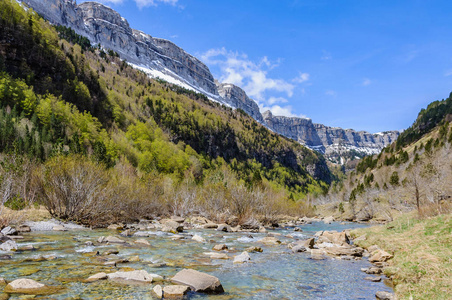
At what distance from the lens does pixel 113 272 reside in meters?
10.6

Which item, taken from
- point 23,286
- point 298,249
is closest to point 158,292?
point 23,286

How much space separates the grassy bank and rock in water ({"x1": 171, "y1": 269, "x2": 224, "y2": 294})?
6.49 m

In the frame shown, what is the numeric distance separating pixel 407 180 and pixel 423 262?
72750 mm

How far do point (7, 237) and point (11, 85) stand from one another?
253 feet

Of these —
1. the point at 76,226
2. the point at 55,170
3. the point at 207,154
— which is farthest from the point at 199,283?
the point at 207,154

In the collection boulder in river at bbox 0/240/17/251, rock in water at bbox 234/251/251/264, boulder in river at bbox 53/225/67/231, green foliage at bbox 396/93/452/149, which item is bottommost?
boulder in river at bbox 53/225/67/231

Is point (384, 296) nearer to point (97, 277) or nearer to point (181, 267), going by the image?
point (181, 267)

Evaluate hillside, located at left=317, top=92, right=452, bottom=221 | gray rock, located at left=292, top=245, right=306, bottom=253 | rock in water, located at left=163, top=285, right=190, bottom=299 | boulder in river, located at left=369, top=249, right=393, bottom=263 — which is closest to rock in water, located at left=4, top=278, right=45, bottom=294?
rock in water, located at left=163, top=285, right=190, bottom=299

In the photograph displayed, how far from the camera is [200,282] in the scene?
9.73m

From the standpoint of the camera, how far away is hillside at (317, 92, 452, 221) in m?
40.5

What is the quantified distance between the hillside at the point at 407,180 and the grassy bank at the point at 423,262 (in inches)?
429

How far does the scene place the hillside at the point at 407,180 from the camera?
133 ft

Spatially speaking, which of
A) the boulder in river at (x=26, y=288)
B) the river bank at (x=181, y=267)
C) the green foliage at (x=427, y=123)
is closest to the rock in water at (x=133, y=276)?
the river bank at (x=181, y=267)

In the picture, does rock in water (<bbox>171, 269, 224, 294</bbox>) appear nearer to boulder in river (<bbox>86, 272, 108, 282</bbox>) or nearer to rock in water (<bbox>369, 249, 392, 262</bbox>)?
boulder in river (<bbox>86, 272, 108, 282</bbox>)
